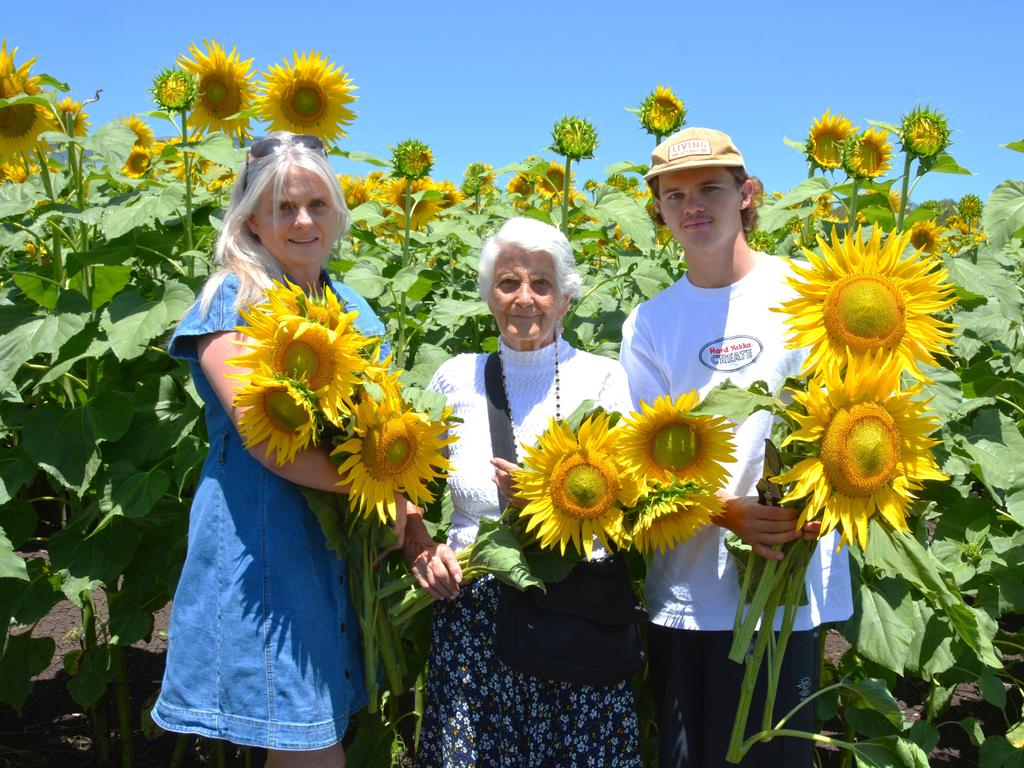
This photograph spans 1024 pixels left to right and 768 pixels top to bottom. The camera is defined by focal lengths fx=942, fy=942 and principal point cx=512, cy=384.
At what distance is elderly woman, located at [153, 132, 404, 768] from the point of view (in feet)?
6.57

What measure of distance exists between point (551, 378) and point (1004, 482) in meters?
1.38

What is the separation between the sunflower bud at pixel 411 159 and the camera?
3532mm

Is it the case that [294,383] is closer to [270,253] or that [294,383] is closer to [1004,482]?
[270,253]

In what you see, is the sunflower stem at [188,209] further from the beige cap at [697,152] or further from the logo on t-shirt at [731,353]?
the logo on t-shirt at [731,353]

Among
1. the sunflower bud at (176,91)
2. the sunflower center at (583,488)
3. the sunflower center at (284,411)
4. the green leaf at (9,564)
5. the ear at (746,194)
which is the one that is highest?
the sunflower bud at (176,91)

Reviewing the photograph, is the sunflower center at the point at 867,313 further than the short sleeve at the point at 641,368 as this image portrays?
No

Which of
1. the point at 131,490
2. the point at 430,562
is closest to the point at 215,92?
the point at 131,490

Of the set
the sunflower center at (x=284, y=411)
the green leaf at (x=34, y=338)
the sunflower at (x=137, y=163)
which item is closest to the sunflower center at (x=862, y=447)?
the sunflower center at (x=284, y=411)

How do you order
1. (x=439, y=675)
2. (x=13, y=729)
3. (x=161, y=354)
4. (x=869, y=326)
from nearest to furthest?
(x=869, y=326) → (x=439, y=675) → (x=161, y=354) → (x=13, y=729)

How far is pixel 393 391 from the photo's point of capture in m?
1.92

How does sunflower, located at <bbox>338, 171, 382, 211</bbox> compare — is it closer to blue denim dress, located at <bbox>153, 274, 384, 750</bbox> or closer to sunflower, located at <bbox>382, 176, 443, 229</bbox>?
sunflower, located at <bbox>382, 176, 443, 229</bbox>

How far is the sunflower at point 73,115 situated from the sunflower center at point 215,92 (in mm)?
423

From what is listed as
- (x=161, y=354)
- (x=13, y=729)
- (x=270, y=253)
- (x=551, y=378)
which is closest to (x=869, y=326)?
(x=551, y=378)

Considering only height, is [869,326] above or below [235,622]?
above
